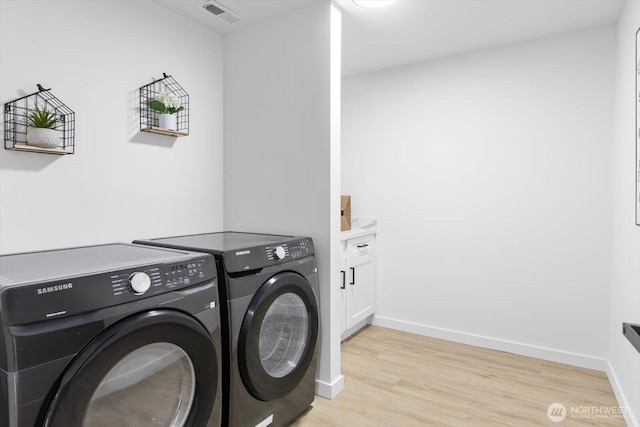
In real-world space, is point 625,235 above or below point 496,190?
below

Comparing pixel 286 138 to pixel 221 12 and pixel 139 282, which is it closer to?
pixel 221 12

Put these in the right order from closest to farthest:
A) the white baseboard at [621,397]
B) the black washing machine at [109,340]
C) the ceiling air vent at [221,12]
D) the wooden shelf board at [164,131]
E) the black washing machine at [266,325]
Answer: the black washing machine at [109,340] → the black washing machine at [266,325] → the white baseboard at [621,397] → the wooden shelf board at [164,131] → the ceiling air vent at [221,12]

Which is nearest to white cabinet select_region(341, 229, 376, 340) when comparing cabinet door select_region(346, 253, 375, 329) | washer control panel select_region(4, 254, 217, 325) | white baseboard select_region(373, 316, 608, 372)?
cabinet door select_region(346, 253, 375, 329)

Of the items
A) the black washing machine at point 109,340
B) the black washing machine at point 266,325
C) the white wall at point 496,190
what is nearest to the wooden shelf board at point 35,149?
the black washing machine at point 109,340

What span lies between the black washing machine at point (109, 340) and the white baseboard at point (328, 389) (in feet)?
2.91

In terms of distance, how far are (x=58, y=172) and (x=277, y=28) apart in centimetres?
151

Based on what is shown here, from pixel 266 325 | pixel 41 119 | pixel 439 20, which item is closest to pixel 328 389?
pixel 266 325

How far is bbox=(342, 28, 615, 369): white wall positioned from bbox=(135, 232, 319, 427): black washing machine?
1.49 meters

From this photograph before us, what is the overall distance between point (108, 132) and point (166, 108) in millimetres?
349

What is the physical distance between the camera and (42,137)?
5.37ft

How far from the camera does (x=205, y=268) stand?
4.83 ft

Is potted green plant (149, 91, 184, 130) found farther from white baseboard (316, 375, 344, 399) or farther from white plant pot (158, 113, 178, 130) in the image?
white baseboard (316, 375, 344, 399)

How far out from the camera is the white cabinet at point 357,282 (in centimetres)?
288

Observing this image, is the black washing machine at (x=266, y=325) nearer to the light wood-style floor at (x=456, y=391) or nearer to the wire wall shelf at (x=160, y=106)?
the light wood-style floor at (x=456, y=391)
